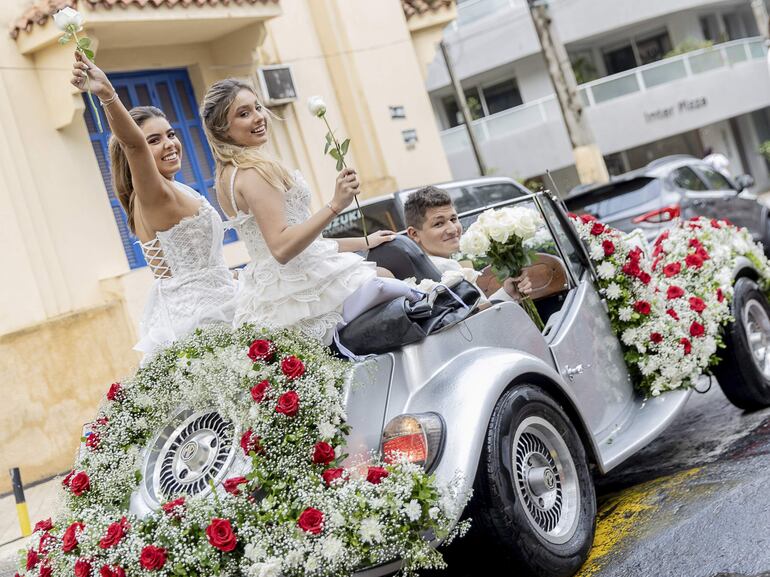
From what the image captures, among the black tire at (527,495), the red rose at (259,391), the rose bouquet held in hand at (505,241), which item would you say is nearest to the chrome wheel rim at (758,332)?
the rose bouquet held in hand at (505,241)

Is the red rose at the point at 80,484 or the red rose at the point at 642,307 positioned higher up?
the red rose at the point at 80,484

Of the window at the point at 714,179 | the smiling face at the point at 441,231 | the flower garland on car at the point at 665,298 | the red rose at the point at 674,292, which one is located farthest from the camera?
the window at the point at 714,179

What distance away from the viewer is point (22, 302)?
11.5m

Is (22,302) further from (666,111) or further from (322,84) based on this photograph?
(666,111)

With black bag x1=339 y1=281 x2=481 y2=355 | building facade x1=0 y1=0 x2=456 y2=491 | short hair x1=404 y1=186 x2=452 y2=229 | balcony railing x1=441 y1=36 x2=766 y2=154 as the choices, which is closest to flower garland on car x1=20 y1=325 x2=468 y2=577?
black bag x1=339 y1=281 x2=481 y2=355

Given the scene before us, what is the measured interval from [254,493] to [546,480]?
125cm

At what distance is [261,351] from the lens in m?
3.95

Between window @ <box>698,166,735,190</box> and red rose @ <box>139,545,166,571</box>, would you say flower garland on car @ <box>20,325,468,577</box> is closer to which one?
red rose @ <box>139,545,166,571</box>

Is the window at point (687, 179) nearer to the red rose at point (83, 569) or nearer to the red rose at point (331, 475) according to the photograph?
the red rose at point (331, 475)

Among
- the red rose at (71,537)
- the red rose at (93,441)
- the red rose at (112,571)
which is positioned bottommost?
the red rose at (112,571)

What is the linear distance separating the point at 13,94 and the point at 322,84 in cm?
542

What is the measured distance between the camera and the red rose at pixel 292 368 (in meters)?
3.85

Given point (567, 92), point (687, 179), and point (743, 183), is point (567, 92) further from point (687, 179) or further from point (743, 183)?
point (743, 183)

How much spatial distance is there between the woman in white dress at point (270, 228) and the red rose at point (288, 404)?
55 centimetres
